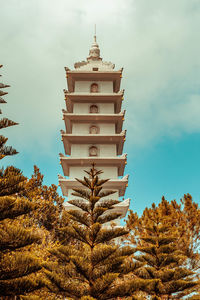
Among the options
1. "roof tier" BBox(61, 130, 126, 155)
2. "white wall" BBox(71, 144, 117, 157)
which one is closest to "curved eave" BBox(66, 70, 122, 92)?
"roof tier" BBox(61, 130, 126, 155)

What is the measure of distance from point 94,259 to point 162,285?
333 cm

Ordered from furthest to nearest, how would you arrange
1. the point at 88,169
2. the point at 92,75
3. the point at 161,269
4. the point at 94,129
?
the point at 92,75, the point at 94,129, the point at 88,169, the point at 161,269

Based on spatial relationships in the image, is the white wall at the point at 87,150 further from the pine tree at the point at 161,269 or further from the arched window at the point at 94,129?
the pine tree at the point at 161,269

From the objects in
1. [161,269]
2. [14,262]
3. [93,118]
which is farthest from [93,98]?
[14,262]

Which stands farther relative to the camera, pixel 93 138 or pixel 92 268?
Answer: pixel 93 138

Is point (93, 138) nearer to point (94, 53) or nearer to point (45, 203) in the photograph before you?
point (45, 203)

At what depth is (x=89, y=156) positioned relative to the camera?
913 inches

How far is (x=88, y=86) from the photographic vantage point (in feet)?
85.1

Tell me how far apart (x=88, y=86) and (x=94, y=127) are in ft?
13.4

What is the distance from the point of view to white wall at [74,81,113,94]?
2575cm

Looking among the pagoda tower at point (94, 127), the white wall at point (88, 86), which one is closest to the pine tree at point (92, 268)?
the pagoda tower at point (94, 127)

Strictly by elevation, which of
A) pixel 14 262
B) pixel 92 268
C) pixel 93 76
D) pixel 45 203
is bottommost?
pixel 92 268

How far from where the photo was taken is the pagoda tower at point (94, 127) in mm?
22359

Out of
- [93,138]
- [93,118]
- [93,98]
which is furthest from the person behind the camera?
[93,98]
